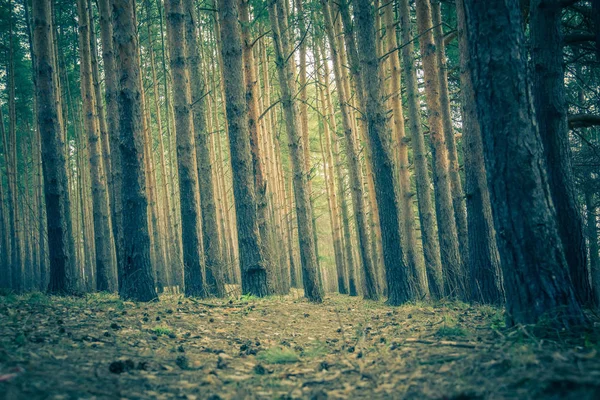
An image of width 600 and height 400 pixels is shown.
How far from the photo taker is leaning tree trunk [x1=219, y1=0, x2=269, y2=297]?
26.2 feet

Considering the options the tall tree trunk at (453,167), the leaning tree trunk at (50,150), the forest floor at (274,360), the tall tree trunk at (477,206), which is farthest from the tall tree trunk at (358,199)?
the leaning tree trunk at (50,150)

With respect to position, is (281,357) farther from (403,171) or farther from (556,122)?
(403,171)

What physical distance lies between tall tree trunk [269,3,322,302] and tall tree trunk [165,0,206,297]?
1.97m

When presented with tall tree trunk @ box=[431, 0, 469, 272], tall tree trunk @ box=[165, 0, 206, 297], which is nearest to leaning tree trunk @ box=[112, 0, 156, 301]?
tall tree trunk @ box=[165, 0, 206, 297]

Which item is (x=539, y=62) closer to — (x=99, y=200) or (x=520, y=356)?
(x=520, y=356)

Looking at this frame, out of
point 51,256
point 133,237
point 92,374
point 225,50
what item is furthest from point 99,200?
point 92,374

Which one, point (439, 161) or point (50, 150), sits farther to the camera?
point (439, 161)

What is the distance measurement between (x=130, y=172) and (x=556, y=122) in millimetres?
6394

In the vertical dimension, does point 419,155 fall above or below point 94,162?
below

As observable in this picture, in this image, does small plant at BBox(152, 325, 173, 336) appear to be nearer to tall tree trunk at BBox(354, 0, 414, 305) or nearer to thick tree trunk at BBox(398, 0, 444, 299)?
tall tree trunk at BBox(354, 0, 414, 305)

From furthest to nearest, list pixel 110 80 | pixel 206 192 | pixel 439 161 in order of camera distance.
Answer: pixel 206 192 → pixel 439 161 → pixel 110 80

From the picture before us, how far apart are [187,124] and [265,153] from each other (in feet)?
24.2

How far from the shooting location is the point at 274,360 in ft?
11.9

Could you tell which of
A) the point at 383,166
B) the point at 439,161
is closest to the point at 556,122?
the point at 383,166
